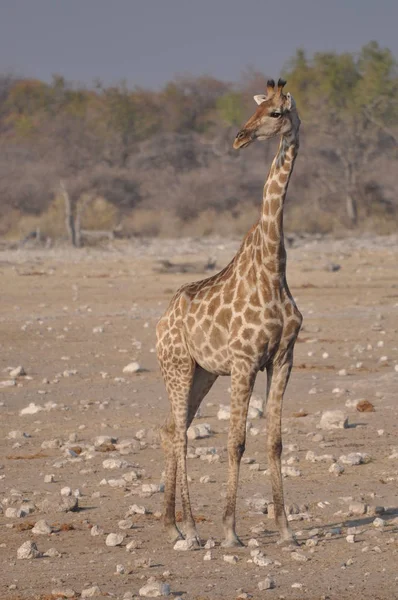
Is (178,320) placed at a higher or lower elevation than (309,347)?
higher

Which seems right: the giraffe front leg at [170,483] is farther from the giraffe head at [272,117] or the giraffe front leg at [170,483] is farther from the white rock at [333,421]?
the white rock at [333,421]

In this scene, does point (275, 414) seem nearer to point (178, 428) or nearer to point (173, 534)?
point (178, 428)

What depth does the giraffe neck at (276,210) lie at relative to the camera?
6.41 metres

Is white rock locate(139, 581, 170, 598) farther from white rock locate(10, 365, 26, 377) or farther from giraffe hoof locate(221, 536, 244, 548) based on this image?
white rock locate(10, 365, 26, 377)

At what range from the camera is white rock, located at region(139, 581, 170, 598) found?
5.36 metres

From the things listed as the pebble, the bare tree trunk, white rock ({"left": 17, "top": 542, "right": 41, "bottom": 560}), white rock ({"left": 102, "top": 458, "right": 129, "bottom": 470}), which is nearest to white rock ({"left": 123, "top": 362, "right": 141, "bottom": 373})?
white rock ({"left": 102, "top": 458, "right": 129, "bottom": 470})

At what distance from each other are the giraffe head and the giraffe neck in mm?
123

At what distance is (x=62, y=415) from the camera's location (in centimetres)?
980

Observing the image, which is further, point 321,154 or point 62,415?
point 321,154

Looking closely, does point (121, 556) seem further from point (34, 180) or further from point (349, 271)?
point (34, 180)

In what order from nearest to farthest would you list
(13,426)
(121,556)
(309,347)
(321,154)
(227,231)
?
(121,556) → (13,426) → (309,347) → (227,231) → (321,154)

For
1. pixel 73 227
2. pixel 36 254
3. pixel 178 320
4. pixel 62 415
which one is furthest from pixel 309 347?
pixel 73 227

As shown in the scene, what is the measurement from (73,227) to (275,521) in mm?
27301

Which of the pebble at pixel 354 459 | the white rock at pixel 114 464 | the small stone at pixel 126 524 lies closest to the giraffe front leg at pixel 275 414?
the small stone at pixel 126 524
